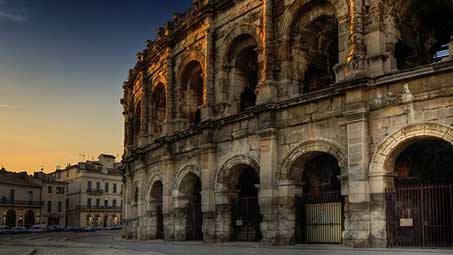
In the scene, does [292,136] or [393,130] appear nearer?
[393,130]

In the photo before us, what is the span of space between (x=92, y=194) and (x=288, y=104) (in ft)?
191

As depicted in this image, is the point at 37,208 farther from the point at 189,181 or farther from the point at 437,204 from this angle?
the point at 437,204

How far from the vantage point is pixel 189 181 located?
72.4ft

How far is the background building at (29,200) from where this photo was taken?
63.2m

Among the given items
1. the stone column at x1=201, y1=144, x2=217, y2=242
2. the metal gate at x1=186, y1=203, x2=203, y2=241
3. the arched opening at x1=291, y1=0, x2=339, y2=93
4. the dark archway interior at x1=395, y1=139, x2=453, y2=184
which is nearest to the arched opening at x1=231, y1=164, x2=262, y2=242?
the stone column at x1=201, y1=144, x2=217, y2=242

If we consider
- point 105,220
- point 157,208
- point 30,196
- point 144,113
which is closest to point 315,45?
point 157,208

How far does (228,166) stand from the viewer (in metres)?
19.1

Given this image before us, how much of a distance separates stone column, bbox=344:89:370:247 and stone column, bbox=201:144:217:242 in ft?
19.9

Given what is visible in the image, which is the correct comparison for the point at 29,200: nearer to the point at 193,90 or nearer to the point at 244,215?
the point at 193,90

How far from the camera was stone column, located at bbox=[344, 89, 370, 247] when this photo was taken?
46.6 feet

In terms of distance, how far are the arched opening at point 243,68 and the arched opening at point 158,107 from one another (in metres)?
6.23

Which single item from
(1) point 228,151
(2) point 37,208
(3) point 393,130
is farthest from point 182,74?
(2) point 37,208

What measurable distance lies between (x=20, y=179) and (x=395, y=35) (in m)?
60.1

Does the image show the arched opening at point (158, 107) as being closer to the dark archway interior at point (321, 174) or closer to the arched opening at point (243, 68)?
the arched opening at point (243, 68)
